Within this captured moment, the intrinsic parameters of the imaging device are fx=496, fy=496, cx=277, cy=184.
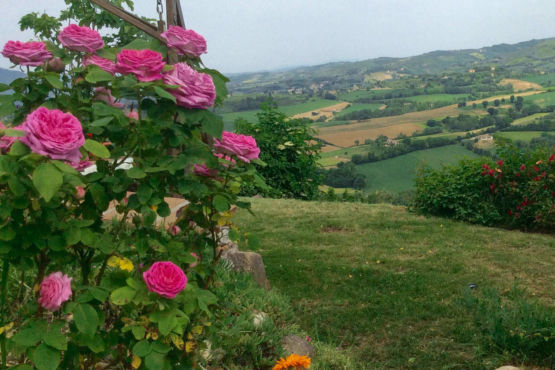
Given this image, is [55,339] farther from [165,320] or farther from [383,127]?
[383,127]

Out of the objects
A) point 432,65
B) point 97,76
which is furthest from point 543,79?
point 97,76

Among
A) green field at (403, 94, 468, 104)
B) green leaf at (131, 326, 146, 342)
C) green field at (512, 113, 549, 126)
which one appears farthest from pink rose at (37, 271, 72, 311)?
green field at (403, 94, 468, 104)

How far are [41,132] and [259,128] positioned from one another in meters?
10.4

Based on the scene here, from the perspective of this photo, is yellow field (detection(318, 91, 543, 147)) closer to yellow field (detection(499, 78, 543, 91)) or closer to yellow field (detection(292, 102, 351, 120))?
yellow field (detection(292, 102, 351, 120))

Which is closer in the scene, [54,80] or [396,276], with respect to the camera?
[54,80]

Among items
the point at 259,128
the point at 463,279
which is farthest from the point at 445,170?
the point at 259,128

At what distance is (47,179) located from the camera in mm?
1352

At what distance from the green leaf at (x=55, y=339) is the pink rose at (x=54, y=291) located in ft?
0.26

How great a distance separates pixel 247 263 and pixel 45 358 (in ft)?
10.8

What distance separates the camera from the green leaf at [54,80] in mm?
1756

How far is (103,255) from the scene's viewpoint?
1936 mm

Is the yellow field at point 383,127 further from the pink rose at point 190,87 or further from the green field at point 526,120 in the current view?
the pink rose at point 190,87

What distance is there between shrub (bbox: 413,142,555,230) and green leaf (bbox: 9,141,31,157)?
7.20m

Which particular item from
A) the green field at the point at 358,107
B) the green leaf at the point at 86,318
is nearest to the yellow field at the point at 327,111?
the green field at the point at 358,107
